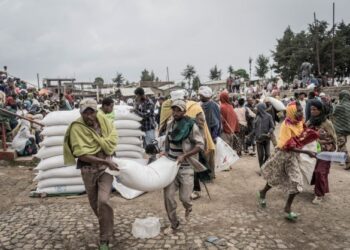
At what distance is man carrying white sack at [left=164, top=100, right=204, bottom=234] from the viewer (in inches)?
144

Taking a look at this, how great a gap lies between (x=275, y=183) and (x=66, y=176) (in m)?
3.14

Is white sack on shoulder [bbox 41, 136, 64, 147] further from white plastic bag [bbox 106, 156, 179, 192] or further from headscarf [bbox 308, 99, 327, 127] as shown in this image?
headscarf [bbox 308, 99, 327, 127]

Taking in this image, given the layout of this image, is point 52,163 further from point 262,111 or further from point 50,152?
point 262,111

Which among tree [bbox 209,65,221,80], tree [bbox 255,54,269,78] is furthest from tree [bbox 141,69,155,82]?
tree [bbox 255,54,269,78]

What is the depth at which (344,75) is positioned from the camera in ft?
118

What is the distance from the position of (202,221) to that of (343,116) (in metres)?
4.53

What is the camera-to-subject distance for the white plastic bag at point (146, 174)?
129 inches

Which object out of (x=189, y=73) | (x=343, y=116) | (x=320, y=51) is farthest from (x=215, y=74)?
(x=343, y=116)

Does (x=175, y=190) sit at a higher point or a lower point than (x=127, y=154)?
lower

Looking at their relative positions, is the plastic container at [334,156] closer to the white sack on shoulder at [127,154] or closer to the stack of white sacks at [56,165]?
the stack of white sacks at [56,165]

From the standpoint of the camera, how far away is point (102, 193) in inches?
129

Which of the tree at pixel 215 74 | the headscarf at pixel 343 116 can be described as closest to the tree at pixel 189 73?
the tree at pixel 215 74

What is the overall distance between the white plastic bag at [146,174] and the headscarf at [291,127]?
1.54 m

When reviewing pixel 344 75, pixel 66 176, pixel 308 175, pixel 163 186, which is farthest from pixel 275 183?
Result: pixel 344 75
